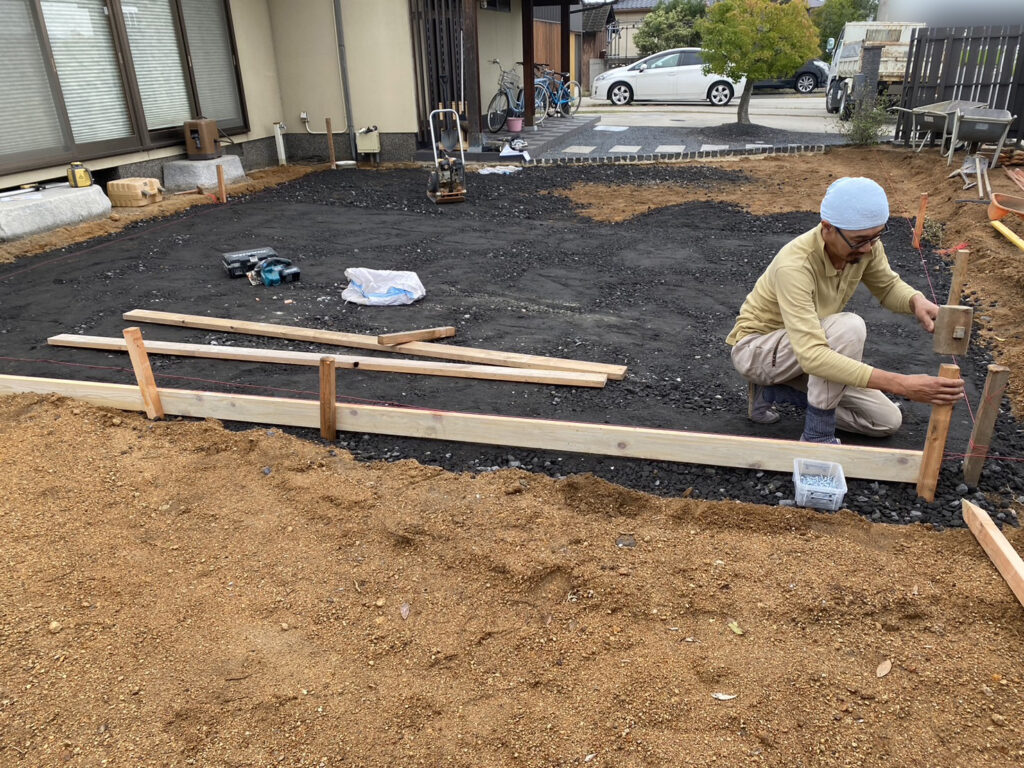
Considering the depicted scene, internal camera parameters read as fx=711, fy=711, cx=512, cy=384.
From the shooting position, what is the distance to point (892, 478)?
301 cm

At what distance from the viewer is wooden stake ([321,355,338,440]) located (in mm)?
3365

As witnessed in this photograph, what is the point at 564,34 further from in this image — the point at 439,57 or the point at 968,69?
the point at 968,69

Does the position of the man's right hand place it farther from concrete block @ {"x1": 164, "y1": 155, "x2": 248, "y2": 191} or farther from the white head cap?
concrete block @ {"x1": 164, "y1": 155, "x2": 248, "y2": 191}

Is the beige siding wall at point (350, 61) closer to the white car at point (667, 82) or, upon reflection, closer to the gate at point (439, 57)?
the gate at point (439, 57)

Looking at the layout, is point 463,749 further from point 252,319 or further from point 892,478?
point 252,319

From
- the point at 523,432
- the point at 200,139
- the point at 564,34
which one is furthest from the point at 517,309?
the point at 564,34

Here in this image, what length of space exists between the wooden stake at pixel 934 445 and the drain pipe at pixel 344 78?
36.5ft

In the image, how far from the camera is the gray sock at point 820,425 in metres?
3.14

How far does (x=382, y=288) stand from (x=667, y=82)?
17048 millimetres

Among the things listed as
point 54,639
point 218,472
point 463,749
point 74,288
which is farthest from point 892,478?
point 74,288

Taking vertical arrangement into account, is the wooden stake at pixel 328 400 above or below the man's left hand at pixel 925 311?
below

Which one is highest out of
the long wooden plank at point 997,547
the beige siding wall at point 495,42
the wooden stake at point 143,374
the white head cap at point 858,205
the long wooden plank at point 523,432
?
the beige siding wall at point 495,42

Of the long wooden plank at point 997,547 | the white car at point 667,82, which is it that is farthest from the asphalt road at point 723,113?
the long wooden plank at point 997,547

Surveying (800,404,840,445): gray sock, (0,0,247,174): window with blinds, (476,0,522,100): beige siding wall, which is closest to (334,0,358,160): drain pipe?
(0,0,247,174): window with blinds
